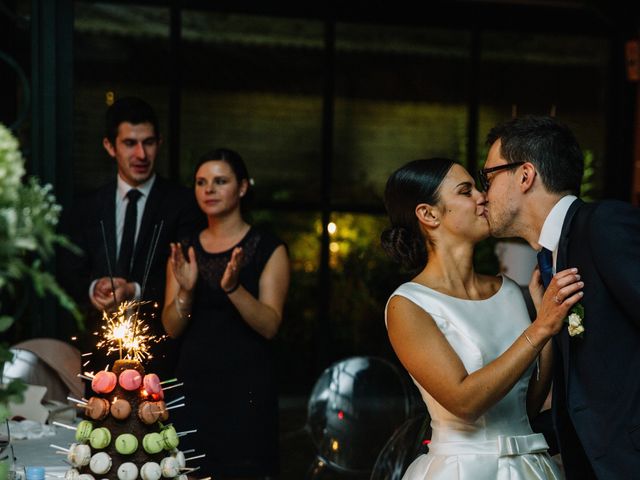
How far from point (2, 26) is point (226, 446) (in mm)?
3727

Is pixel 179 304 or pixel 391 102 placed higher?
pixel 391 102

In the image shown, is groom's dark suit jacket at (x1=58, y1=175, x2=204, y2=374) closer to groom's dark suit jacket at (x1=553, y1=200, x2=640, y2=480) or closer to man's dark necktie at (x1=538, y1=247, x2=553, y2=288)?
man's dark necktie at (x1=538, y1=247, x2=553, y2=288)

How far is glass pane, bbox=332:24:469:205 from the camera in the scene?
8.20 metres

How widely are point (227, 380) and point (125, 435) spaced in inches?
74.0

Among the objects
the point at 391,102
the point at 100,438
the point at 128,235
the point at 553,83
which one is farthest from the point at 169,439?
the point at 553,83

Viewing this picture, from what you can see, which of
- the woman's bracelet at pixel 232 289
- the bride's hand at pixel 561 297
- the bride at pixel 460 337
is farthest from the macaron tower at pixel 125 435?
the woman's bracelet at pixel 232 289

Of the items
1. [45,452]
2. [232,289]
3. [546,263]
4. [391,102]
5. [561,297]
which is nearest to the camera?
[561,297]

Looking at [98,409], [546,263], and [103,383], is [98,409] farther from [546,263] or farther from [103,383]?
[546,263]

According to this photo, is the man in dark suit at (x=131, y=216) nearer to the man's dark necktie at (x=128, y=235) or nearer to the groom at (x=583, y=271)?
the man's dark necktie at (x=128, y=235)

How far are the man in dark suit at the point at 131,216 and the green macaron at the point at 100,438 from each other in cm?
218

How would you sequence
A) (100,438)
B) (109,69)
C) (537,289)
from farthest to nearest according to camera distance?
(109,69)
(537,289)
(100,438)

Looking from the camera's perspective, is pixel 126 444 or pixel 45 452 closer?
pixel 126 444

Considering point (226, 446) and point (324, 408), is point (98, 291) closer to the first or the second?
point (226, 446)

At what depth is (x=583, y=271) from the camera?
2.83 meters
